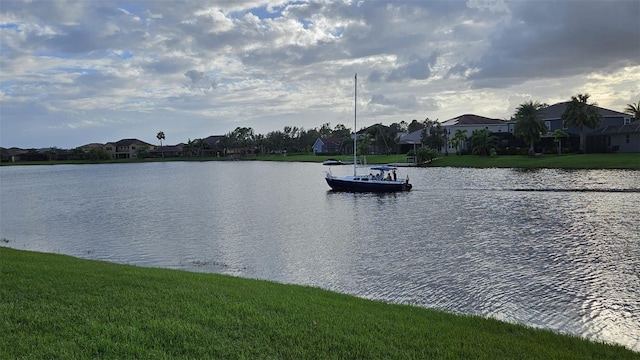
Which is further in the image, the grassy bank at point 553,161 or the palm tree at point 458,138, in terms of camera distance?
the palm tree at point 458,138

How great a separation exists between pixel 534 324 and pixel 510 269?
5.71m

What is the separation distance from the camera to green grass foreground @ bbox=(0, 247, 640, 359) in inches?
271

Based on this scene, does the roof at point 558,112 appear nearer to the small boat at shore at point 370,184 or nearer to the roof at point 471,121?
the roof at point 471,121

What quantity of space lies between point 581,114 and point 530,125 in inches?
282

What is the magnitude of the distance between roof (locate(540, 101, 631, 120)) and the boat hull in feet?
154

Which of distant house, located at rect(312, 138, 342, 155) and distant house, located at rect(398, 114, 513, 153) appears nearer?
distant house, located at rect(398, 114, 513, 153)

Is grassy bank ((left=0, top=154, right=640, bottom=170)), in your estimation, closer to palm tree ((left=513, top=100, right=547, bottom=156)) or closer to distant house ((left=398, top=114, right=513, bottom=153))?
palm tree ((left=513, top=100, right=547, bottom=156))

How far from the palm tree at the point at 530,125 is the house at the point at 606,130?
603 cm

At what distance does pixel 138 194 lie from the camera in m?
52.2

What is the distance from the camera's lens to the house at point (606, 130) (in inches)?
2869

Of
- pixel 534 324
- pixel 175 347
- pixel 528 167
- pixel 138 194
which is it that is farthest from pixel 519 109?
pixel 175 347

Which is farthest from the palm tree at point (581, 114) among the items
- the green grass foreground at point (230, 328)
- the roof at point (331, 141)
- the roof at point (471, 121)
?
the roof at point (331, 141)

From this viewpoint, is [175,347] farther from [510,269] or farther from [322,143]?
[322,143]

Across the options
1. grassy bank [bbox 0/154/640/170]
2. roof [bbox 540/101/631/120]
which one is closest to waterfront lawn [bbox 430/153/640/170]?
grassy bank [bbox 0/154/640/170]
